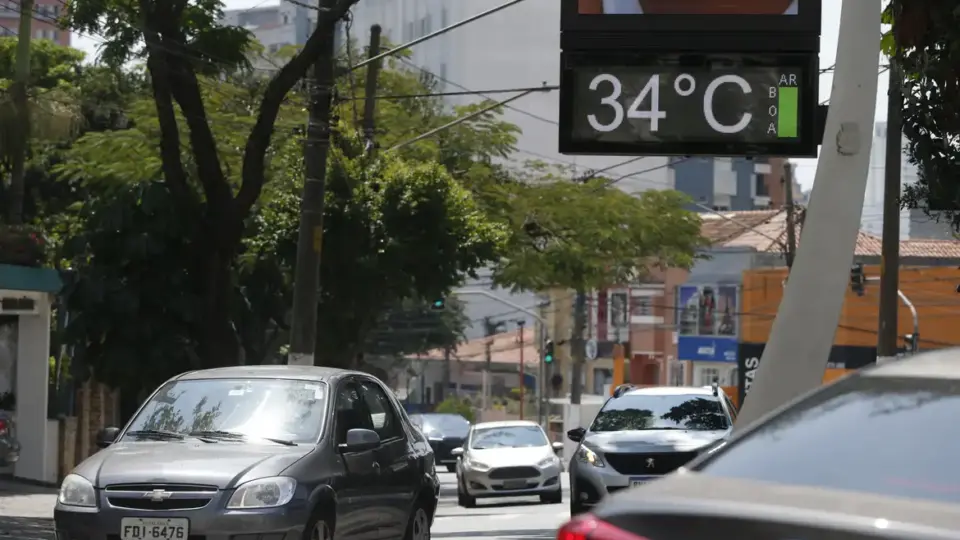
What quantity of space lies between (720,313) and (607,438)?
49267mm

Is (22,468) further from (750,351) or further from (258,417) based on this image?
(750,351)

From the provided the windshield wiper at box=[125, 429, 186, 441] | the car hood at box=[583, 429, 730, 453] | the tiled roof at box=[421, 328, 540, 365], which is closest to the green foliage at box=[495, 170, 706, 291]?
the car hood at box=[583, 429, 730, 453]

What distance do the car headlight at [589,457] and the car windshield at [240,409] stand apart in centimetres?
588

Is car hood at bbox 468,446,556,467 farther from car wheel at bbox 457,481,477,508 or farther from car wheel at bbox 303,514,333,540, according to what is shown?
car wheel at bbox 303,514,333,540

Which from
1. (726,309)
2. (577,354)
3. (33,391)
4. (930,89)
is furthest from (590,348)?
(930,89)

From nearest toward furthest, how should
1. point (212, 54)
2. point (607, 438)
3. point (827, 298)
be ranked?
point (827, 298) < point (607, 438) < point (212, 54)

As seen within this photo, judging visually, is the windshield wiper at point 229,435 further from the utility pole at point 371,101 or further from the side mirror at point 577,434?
the utility pole at point 371,101

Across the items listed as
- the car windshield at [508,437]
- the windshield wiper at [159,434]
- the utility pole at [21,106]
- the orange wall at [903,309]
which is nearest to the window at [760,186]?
the orange wall at [903,309]

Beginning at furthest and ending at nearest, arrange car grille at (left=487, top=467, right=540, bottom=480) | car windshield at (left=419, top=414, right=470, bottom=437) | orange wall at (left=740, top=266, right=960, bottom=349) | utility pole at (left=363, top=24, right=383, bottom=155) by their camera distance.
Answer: orange wall at (left=740, top=266, right=960, bottom=349) < car windshield at (left=419, top=414, right=470, bottom=437) < utility pole at (left=363, top=24, right=383, bottom=155) < car grille at (left=487, top=467, right=540, bottom=480)

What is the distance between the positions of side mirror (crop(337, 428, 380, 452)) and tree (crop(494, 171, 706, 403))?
21.3m

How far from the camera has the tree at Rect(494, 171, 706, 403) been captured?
32875 millimetres

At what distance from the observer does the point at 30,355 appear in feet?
83.2

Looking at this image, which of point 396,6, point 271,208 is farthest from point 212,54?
point 396,6

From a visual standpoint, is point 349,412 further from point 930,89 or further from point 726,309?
point 726,309
